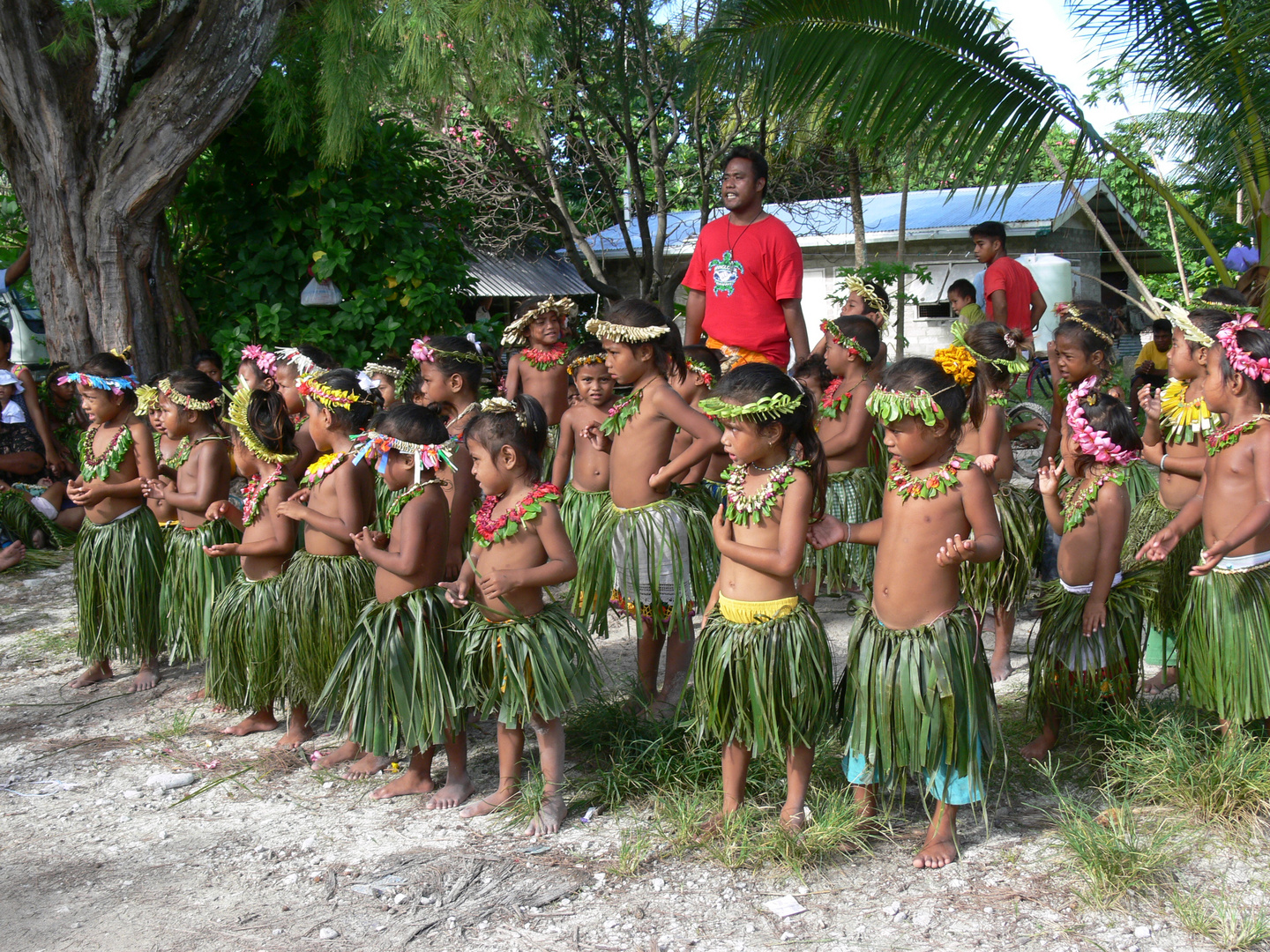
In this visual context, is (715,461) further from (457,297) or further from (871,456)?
(457,297)

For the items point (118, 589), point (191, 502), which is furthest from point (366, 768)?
point (118, 589)

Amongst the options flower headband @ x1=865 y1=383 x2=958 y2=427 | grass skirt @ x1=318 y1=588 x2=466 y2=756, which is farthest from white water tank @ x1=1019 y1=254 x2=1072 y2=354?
grass skirt @ x1=318 y1=588 x2=466 y2=756

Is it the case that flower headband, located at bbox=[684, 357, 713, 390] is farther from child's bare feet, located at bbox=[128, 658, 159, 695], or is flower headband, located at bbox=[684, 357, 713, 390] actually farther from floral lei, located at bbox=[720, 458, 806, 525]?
child's bare feet, located at bbox=[128, 658, 159, 695]

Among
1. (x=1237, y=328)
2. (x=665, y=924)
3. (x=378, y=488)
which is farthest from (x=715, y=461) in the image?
(x=665, y=924)

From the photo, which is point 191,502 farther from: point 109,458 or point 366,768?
point 366,768

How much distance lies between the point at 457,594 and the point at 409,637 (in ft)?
0.77

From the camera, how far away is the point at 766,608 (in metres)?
3.02

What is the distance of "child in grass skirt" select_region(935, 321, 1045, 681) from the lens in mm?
4316

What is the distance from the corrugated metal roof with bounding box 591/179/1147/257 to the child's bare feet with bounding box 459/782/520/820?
426 inches

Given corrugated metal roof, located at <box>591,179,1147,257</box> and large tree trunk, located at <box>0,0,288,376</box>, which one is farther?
corrugated metal roof, located at <box>591,179,1147,257</box>

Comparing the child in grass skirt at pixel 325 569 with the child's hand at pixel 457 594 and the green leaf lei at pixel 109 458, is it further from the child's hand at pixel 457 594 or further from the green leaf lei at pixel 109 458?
the green leaf lei at pixel 109 458

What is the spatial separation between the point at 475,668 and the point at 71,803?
144cm

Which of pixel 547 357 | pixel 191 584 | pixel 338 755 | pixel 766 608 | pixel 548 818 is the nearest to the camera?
pixel 766 608

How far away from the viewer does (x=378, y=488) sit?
5289mm
